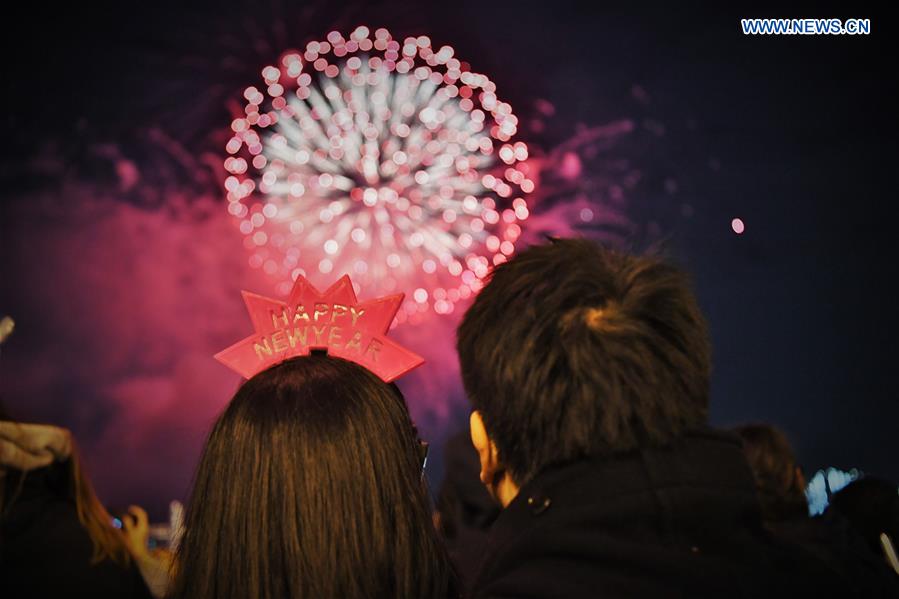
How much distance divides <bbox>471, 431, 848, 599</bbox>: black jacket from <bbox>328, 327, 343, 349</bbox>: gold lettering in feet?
2.74

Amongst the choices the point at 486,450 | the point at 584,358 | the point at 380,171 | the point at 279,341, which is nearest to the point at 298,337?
the point at 279,341

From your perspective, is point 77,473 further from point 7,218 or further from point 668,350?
point 7,218

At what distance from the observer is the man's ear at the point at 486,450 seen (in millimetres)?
1100

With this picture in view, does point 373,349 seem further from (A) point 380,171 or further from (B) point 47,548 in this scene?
(A) point 380,171

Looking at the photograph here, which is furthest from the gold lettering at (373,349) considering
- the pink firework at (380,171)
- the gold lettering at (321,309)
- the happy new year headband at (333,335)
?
the pink firework at (380,171)

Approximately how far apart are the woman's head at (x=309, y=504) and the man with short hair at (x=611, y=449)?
19 cm

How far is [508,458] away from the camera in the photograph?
1067 millimetres

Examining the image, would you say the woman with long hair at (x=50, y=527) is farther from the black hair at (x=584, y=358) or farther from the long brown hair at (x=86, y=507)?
the black hair at (x=584, y=358)

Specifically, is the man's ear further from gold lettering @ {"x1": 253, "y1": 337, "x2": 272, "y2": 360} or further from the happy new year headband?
gold lettering @ {"x1": 253, "y1": 337, "x2": 272, "y2": 360}

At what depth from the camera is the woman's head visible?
1188 mm

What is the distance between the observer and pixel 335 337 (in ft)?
5.86

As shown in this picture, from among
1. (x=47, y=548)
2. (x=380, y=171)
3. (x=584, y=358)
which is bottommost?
(x=47, y=548)

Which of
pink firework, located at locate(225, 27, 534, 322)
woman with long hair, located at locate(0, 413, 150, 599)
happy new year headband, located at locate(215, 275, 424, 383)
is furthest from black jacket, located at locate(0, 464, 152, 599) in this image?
pink firework, located at locate(225, 27, 534, 322)

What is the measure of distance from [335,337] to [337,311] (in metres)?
0.05
